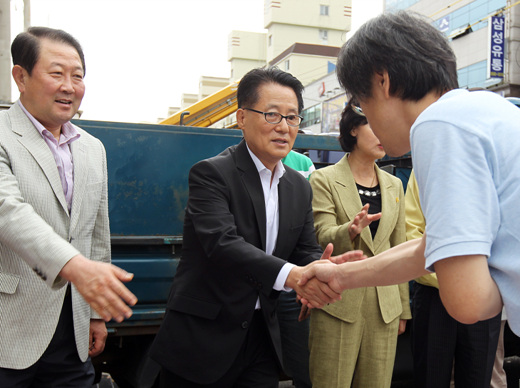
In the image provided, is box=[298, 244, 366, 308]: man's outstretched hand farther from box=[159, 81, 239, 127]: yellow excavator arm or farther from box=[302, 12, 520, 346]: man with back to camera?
box=[159, 81, 239, 127]: yellow excavator arm

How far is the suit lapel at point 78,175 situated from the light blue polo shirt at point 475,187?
56.7 inches

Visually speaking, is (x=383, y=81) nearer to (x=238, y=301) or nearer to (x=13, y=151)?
(x=238, y=301)

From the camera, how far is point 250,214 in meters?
2.18

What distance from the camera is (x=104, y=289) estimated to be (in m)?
1.50

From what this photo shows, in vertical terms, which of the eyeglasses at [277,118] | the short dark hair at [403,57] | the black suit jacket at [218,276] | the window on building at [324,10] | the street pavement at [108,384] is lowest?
the street pavement at [108,384]

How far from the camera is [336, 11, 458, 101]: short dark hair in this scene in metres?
1.39

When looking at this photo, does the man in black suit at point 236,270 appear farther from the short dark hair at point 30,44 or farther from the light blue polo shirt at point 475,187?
the light blue polo shirt at point 475,187

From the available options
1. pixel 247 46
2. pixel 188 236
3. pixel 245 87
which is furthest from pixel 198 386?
pixel 247 46

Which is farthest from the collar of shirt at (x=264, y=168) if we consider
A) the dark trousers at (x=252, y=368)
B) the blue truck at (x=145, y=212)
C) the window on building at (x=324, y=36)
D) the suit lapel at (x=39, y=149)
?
the window on building at (x=324, y=36)

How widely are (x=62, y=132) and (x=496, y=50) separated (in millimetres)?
19840

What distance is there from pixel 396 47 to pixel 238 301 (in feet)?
3.86

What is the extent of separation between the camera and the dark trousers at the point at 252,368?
2.10m

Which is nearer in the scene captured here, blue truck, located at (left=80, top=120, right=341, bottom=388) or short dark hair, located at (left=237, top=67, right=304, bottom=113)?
short dark hair, located at (left=237, top=67, right=304, bottom=113)

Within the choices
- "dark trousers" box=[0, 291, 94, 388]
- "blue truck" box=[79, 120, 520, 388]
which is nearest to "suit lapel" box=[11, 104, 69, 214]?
"dark trousers" box=[0, 291, 94, 388]
